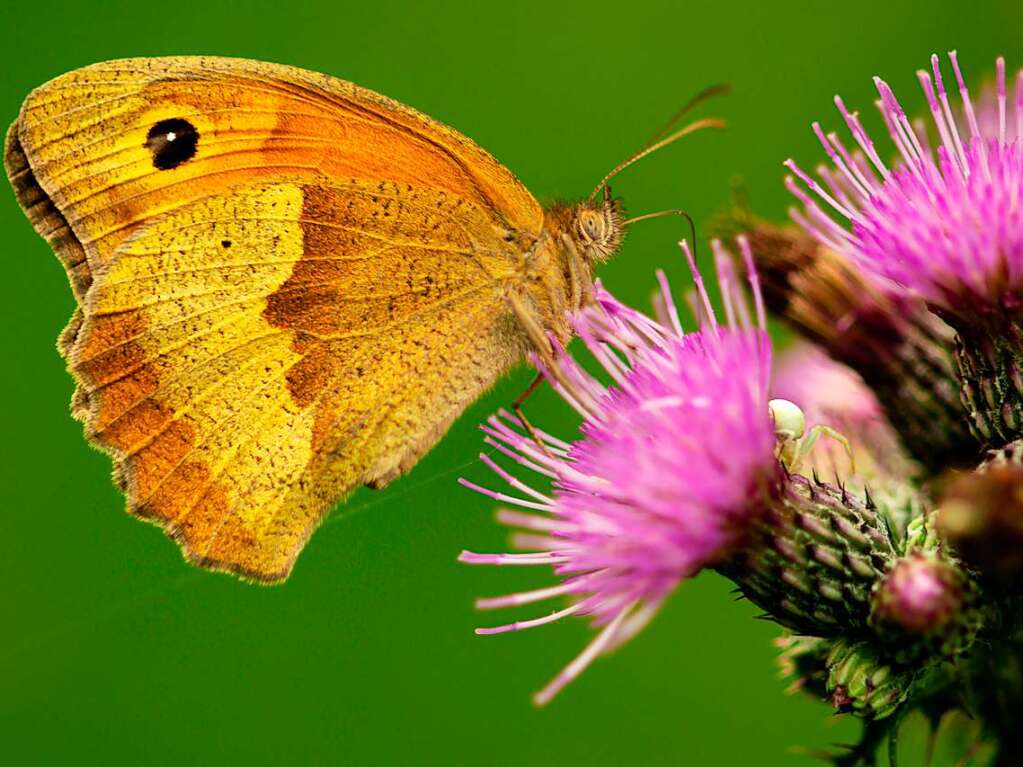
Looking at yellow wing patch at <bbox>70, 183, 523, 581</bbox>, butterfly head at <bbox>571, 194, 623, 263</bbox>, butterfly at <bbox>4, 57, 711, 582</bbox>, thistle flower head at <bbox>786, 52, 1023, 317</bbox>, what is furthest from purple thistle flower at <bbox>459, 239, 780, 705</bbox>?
butterfly head at <bbox>571, 194, 623, 263</bbox>

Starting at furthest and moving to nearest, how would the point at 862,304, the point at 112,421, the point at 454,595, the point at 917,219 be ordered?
1. the point at 454,595
2. the point at 112,421
3. the point at 862,304
4. the point at 917,219

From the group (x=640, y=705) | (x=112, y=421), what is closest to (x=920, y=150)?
(x=112, y=421)

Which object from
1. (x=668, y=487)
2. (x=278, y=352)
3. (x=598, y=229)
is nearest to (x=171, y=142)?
(x=278, y=352)

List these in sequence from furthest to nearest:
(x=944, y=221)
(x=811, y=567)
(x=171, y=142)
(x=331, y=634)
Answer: (x=331, y=634)
(x=171, y=142)
(x=944, y=221)
(x=811, y=567)

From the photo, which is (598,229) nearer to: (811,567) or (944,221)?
(944,221)

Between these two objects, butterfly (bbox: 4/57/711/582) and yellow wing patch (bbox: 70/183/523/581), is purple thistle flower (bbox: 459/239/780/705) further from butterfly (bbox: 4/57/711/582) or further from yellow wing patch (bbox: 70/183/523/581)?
yellow wing patch (bbox: 70/183/523/581)

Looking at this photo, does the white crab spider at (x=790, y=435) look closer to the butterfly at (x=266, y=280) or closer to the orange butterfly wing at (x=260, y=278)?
the butterfly at (x=266, y=280)

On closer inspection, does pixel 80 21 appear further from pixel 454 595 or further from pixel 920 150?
pixel 920 150
